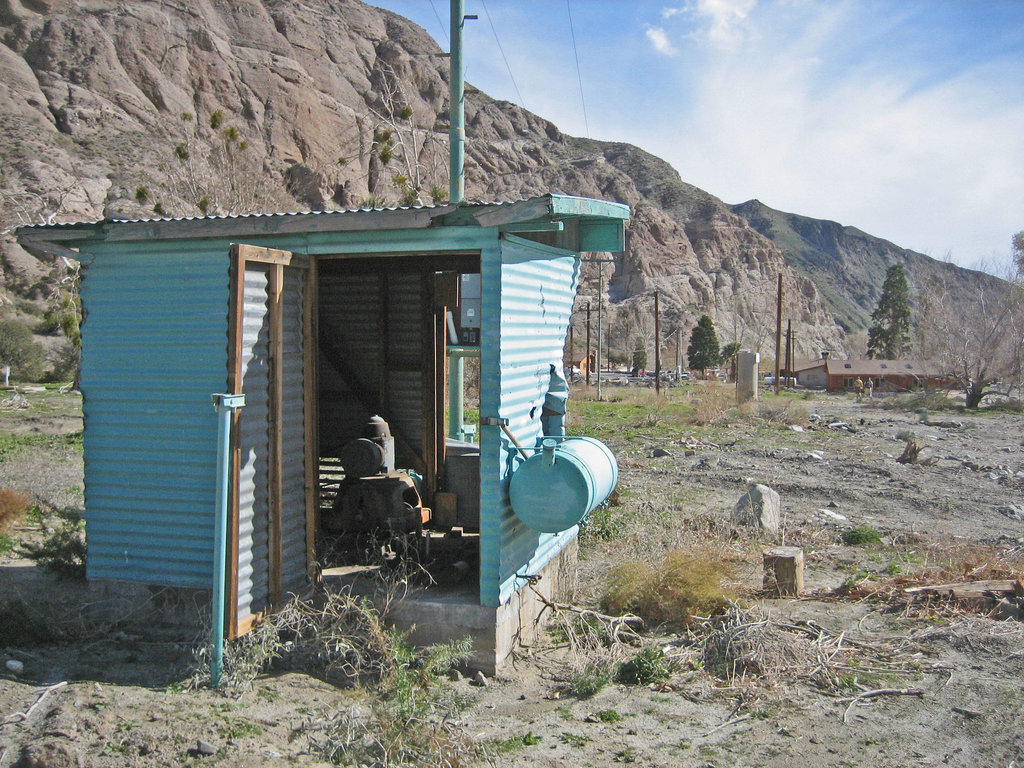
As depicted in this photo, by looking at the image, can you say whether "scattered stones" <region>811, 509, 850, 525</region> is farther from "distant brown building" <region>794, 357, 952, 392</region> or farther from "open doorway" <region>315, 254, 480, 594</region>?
"distant brown building" <region>794, 357, 952, 392</region>

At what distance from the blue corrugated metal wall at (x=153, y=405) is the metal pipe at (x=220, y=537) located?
100cm

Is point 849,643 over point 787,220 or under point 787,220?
under

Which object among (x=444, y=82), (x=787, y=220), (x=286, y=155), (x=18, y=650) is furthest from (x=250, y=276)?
(x=787, y=220)

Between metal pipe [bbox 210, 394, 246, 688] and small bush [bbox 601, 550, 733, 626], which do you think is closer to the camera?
metal pipe [bbox 210, 394, 246, 688]

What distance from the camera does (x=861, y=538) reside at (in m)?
9.31

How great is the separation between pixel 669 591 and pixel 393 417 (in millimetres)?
3379

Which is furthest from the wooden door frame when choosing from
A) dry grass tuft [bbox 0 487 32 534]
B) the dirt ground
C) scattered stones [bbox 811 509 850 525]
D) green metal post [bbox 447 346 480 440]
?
scattered stones [bbox 811 509 850 525]

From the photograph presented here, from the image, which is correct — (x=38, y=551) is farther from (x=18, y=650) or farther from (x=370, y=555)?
(x=370, y=555)

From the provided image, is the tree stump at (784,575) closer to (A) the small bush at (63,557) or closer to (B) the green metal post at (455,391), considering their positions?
(B) the green metal post at (455,391)

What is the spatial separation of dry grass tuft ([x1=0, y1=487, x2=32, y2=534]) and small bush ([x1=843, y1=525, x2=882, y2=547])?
9.35 m

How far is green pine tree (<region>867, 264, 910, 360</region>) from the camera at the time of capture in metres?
66.7

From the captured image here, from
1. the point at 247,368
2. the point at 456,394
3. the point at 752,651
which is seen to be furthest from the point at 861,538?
the point at 247,368

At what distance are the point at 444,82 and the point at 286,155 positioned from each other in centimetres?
3708

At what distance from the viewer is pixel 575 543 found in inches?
308
